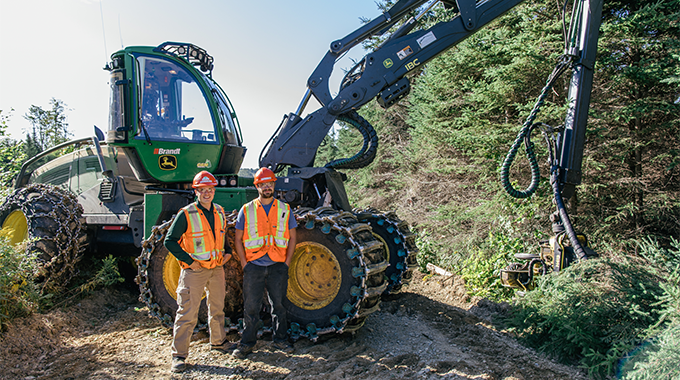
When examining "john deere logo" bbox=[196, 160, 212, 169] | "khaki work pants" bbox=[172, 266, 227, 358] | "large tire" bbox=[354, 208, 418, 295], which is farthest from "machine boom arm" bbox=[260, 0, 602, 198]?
"khaki work pants" bbox=[172, 266, 227, 358]

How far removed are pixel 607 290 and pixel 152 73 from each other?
19.2 feet

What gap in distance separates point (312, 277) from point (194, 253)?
1.26 m

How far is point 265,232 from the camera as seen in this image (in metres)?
4.15

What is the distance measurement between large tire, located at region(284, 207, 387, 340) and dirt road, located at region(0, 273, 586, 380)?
25cm

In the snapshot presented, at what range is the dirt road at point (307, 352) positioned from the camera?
3709mm

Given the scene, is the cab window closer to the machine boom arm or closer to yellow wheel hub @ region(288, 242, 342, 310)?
the machine boom arm

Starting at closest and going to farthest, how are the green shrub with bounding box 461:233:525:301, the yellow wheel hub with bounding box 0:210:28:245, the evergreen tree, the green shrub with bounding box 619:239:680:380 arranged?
the green shrub with bounding box 619:239:680:380 < the green shrub with bounding box 461:233:525:301 < the yellow wheel hub with bounding box 0:210:28:245 < the evergreen tree

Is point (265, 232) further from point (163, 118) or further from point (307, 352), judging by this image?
point (163, 118)

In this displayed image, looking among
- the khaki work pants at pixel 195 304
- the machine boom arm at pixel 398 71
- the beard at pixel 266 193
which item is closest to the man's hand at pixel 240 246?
the khaki work pants at pixel 195 304

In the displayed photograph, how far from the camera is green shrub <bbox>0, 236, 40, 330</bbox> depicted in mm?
4742

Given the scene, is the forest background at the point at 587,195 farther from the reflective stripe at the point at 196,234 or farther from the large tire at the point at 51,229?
the reflective stripe at the point at 196,234

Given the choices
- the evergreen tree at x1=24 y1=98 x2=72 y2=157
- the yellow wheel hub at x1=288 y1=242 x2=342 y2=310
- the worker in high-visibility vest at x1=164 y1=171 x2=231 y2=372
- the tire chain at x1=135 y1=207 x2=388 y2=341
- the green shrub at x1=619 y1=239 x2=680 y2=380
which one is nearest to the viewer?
the green shrub at x1=619 y1=239 x2=680 y2=380

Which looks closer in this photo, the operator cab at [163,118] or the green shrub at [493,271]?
the operator cab at [163,118]

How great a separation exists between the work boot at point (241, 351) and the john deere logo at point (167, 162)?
104 inches
